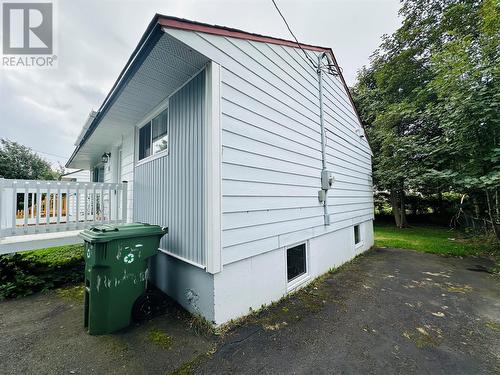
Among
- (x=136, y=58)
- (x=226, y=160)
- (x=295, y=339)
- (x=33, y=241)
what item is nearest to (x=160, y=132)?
(x=136, y=58)

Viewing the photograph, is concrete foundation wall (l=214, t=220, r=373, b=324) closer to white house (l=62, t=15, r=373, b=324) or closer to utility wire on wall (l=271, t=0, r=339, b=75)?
white house (l=62, t=15, r=373, b=324)

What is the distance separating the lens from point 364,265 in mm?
5516

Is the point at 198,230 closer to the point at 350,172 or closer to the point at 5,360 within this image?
the point at 5,360

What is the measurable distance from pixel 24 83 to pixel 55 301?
42.3ft

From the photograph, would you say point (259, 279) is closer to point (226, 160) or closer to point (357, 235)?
point (226, 160)

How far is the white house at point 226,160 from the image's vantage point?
2.60 m

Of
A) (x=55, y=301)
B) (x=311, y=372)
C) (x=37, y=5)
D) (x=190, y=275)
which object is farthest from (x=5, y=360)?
(x=37, y=5)

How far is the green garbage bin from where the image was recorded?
2.44m

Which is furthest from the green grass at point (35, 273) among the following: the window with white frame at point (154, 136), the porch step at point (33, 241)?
the window with white frame at point (154, 136)

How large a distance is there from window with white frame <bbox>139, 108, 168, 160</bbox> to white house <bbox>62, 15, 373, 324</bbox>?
0.08ft

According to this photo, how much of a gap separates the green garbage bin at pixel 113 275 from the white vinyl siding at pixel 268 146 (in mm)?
1178

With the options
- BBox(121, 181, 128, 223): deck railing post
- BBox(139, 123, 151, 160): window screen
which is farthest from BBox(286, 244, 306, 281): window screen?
BBox(121, 181, 128, 223): deck railing post

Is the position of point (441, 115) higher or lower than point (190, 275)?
higher

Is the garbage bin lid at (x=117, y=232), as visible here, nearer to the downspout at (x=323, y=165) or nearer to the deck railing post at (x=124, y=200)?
the deck railing post at (x=124, y=200)
